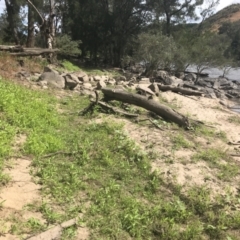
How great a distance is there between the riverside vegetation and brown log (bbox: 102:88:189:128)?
2.29 feet

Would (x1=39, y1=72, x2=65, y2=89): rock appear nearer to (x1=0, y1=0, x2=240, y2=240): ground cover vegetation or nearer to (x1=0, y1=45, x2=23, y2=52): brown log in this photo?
(x1=0, y1=0, x2=240, y2=240): ground cover vegetation

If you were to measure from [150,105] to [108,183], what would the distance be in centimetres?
371

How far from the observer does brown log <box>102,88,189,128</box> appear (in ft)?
24.6

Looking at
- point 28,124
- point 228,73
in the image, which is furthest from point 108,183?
point 228,73

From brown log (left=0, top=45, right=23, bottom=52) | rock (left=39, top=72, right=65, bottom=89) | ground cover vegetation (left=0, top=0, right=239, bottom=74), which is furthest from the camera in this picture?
ground cover vegetation (left=0, top=0, right=239, bottom=74)

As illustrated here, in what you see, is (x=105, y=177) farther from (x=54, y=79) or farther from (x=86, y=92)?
(x=54, y=79)

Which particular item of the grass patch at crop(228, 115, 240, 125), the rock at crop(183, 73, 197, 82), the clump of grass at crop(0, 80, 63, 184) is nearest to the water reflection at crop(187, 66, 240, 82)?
the rock at crop(183, 73, 197, 82)

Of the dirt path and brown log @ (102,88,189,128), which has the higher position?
brown log @ (102,88,189,128)

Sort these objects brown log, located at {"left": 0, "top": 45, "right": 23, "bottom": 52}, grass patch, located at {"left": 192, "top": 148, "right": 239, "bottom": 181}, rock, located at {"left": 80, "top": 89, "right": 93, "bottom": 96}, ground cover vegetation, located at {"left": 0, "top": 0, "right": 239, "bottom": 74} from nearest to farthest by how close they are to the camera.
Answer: grass patch, located at {"left": 192, "top": 148, "right": 239, "bottom": 181}
rock, located at {"left": 80, "top": 89, "right": 93, "bottom": 96}
brown log, located at {"left": 0, "top": 45, "right": 23, "bottom": 52}
ground cover vegetation, located at {"left": 0, "top": 0, "right": 239, "bottom": 74}


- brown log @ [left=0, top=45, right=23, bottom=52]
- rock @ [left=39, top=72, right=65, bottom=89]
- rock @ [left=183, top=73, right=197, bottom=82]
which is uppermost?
brown log @ [left=0, top=45, right=23, bottom=52]

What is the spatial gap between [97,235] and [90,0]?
24.9m

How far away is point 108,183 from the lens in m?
4.50

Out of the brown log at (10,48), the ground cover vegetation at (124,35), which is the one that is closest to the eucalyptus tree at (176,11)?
the ground cover vegetation at (124,35)

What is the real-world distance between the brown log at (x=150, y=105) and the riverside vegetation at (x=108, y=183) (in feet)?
2.29
